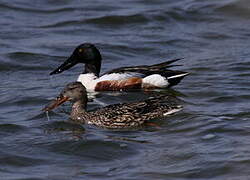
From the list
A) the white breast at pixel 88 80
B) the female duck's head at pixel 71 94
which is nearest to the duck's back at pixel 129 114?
the female duck's head at pixel 71 94

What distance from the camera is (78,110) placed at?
11531 mm

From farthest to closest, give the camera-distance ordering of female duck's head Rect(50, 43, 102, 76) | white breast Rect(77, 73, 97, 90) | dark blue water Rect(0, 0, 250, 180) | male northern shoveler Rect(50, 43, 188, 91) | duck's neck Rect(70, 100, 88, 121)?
1. female duck's head Rect(50, 43, 102, 76)
2. white breast Rect(77, 73, 97, 90)
3. male northern shoveler Rect(50, 43, 188, 91)
4. duck's neck Rect(70, 100, 88, 121)
5. dark blue water Rect(0, 0, 250, 180)

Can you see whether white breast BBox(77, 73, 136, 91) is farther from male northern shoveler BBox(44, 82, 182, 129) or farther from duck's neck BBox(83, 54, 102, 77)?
male northern shoveler BBox(44, 82, 182, 129)

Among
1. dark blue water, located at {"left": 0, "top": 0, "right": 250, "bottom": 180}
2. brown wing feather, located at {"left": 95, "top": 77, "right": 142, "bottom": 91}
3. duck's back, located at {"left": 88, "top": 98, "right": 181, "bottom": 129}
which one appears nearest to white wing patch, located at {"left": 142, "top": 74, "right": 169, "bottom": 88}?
brown wing feather, located at {"left": 95, "top": 77, "right": 142, "bottom": 91}

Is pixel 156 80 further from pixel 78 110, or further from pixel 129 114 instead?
pixel 129 114

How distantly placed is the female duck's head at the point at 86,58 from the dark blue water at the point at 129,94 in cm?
30

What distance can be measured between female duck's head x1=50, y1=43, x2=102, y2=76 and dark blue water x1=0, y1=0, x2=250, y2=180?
30cm

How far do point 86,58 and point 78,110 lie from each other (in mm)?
2641

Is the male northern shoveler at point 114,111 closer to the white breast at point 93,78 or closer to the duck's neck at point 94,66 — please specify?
the white breast at point 93,78

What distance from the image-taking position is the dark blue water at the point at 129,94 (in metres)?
9.52

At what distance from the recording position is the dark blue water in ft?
31.2

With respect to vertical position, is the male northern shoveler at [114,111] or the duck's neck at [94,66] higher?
the duck's neck at [94,66]

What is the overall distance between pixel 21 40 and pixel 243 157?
7558 mm

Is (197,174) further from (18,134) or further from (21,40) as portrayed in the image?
(21,40)
